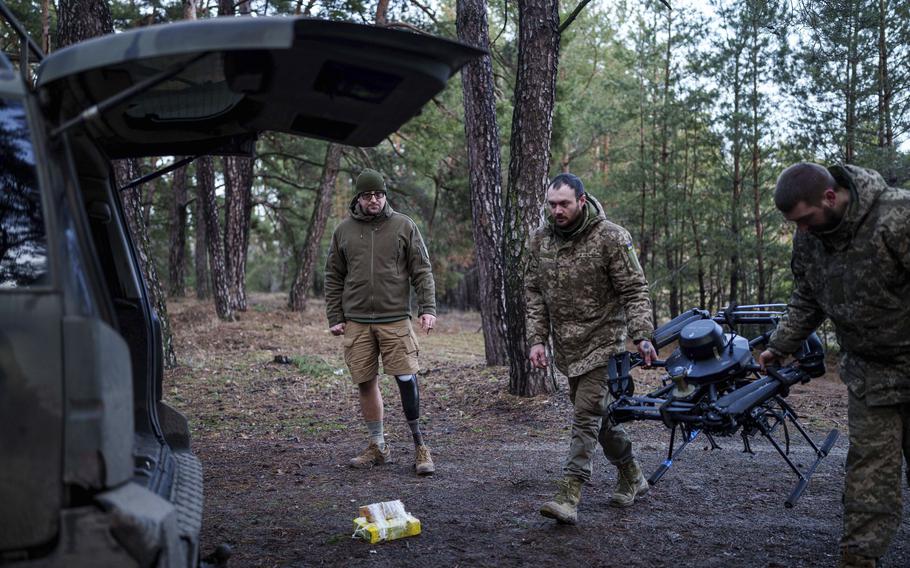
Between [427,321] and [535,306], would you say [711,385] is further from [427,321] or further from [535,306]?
[427,321]

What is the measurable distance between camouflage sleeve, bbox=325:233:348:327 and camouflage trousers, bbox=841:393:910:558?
13.3 feet

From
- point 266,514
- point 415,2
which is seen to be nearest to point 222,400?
point 266,514

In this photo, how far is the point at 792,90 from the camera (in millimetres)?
16000

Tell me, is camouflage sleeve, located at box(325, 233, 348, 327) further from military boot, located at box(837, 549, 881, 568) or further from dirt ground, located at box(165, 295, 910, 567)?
military boot, located at box(837, 549, 881, 568)

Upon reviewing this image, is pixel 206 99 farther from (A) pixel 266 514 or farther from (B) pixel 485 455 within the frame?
(B) pixel 485 455

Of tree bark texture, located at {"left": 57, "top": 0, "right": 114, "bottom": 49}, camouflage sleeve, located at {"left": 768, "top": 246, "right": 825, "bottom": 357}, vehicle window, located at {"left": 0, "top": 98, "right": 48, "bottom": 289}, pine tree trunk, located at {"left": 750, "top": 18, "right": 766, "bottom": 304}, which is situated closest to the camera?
vehicle window, located at {"left": 0, "top": 98, "right": 48, "bottom": 289}

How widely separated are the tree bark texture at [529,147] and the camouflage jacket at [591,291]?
4061 mm

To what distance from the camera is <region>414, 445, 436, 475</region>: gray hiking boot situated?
625 cm

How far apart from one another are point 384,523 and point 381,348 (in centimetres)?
204

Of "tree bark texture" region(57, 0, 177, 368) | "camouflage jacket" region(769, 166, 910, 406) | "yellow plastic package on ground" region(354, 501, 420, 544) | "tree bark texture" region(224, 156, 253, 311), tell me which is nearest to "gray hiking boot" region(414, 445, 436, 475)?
"yellow plastic package on ground" region(354, 501, 420, 544)

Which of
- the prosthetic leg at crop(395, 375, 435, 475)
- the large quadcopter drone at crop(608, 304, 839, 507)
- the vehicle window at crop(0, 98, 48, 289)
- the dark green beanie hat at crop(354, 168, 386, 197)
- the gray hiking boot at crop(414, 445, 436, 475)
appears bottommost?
the gray hiking boot at crop(414, 445, 436, 475)

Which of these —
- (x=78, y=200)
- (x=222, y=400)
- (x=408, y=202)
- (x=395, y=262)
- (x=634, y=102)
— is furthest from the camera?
(x=408, y=202)

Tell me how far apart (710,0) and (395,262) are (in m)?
13.8

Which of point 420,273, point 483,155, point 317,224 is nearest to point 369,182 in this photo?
point 420,273
